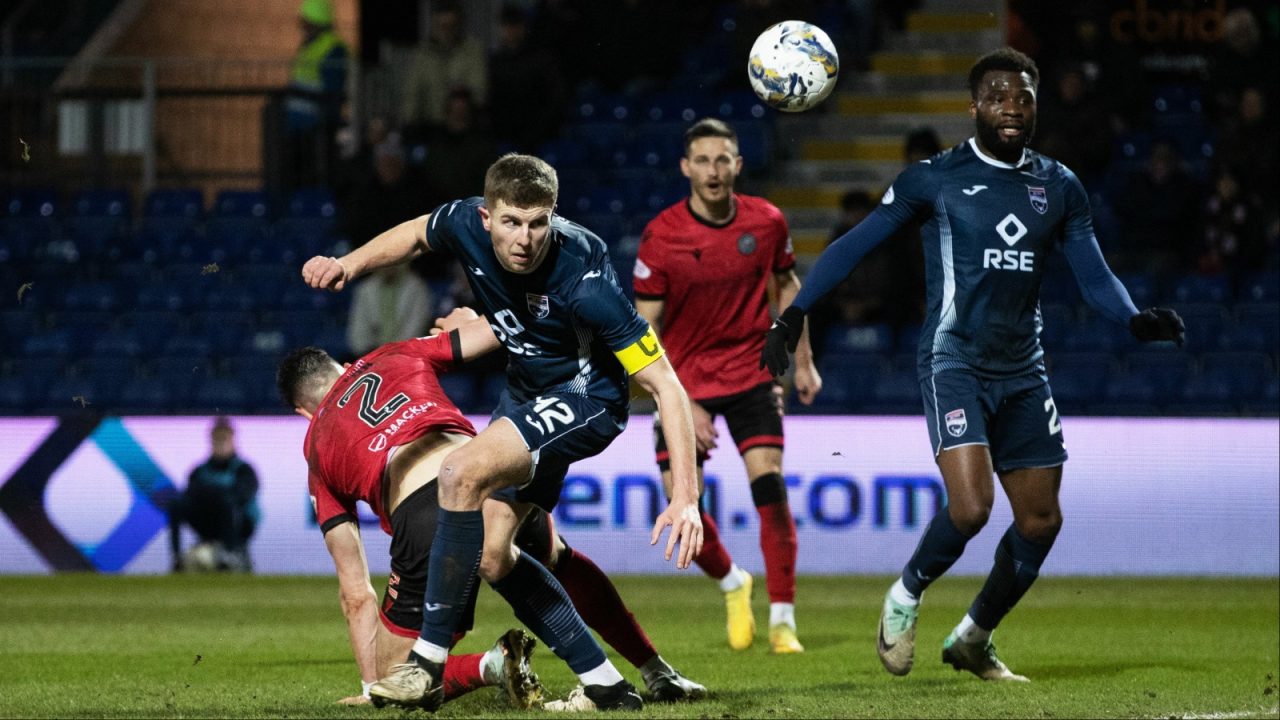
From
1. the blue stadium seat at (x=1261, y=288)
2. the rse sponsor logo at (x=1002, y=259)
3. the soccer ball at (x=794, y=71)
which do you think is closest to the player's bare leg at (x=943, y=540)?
the rse sponsor logo at (x=1002, y=259)

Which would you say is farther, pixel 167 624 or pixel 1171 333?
pixel 167 624

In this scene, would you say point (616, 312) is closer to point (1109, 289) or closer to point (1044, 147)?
point (1109, 289)

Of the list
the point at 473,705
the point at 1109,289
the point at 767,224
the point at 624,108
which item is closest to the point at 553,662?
the point at 473,705

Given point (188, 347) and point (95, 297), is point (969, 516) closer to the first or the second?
point (188, 347)

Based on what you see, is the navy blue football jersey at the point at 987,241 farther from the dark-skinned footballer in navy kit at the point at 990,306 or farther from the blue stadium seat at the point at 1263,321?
the blue stadium seat at the point at 1263,321

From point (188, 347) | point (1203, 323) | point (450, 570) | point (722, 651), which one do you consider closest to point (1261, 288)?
point (1203, 323)

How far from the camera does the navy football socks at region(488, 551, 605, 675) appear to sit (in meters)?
5.92

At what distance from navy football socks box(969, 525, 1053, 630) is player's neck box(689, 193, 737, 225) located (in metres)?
2.40

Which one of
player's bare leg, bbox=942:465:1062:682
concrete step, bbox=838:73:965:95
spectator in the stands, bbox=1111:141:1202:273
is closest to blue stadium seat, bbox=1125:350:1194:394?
spectator in the stands, bbox=1111:141:1202:273

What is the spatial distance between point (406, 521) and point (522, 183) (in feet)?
4.21

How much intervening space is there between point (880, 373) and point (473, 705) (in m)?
7.24

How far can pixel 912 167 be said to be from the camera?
22.2ft

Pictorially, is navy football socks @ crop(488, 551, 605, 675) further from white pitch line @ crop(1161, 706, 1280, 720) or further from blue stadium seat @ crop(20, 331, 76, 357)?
blue stadium seat @ crop(20, 331, 76, 357)

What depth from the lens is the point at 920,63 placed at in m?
16.9
